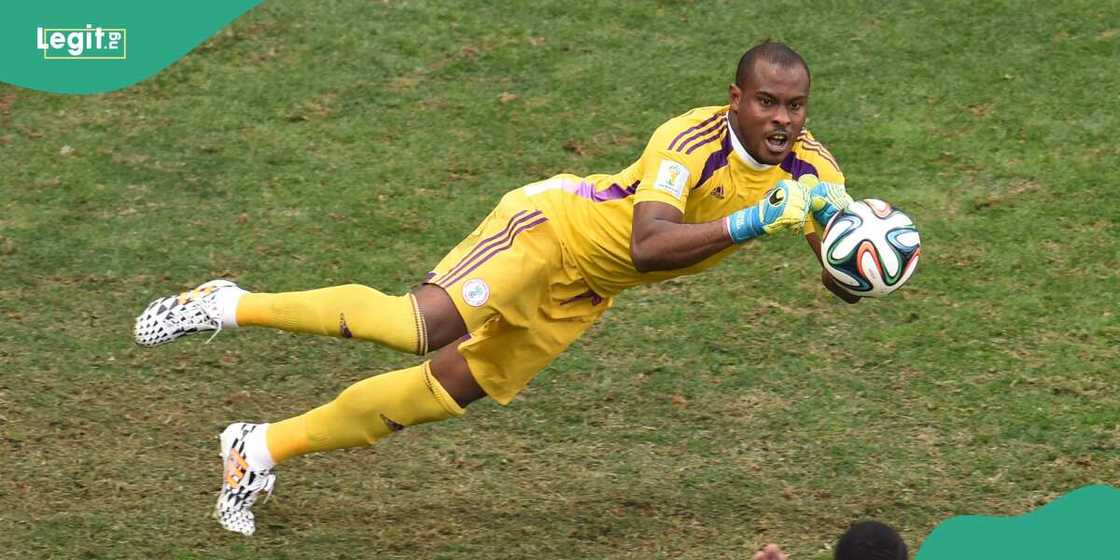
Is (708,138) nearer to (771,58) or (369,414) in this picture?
(771,58)

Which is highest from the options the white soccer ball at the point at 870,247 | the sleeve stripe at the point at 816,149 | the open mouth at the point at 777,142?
the open mouth at the point at 777,142

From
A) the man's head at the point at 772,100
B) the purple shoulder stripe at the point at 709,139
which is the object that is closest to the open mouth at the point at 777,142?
the man's head at the point at 772,100

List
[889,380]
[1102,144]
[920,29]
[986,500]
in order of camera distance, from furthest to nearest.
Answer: [920,29] < [1102,144] < [889,380] < [986,500]

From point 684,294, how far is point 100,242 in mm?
4126

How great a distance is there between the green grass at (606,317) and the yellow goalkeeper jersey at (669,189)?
1.50m

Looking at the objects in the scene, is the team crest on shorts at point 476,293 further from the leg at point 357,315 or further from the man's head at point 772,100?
the man's head at point 772,100

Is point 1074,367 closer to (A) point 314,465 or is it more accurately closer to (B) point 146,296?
(A) point 314,465

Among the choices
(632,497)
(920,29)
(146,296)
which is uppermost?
(920,29)

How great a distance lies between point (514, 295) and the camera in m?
7.54

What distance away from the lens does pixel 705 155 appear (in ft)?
24.3

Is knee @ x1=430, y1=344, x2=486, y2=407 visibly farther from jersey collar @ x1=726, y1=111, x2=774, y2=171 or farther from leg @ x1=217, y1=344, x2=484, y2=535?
jersey collar @ x1=726, y1=111, x2=774, y2=171

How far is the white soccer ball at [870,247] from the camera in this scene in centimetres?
696

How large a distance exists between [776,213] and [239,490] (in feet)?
10.2

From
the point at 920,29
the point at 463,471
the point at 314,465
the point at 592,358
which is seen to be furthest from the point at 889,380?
the point at 920,29
